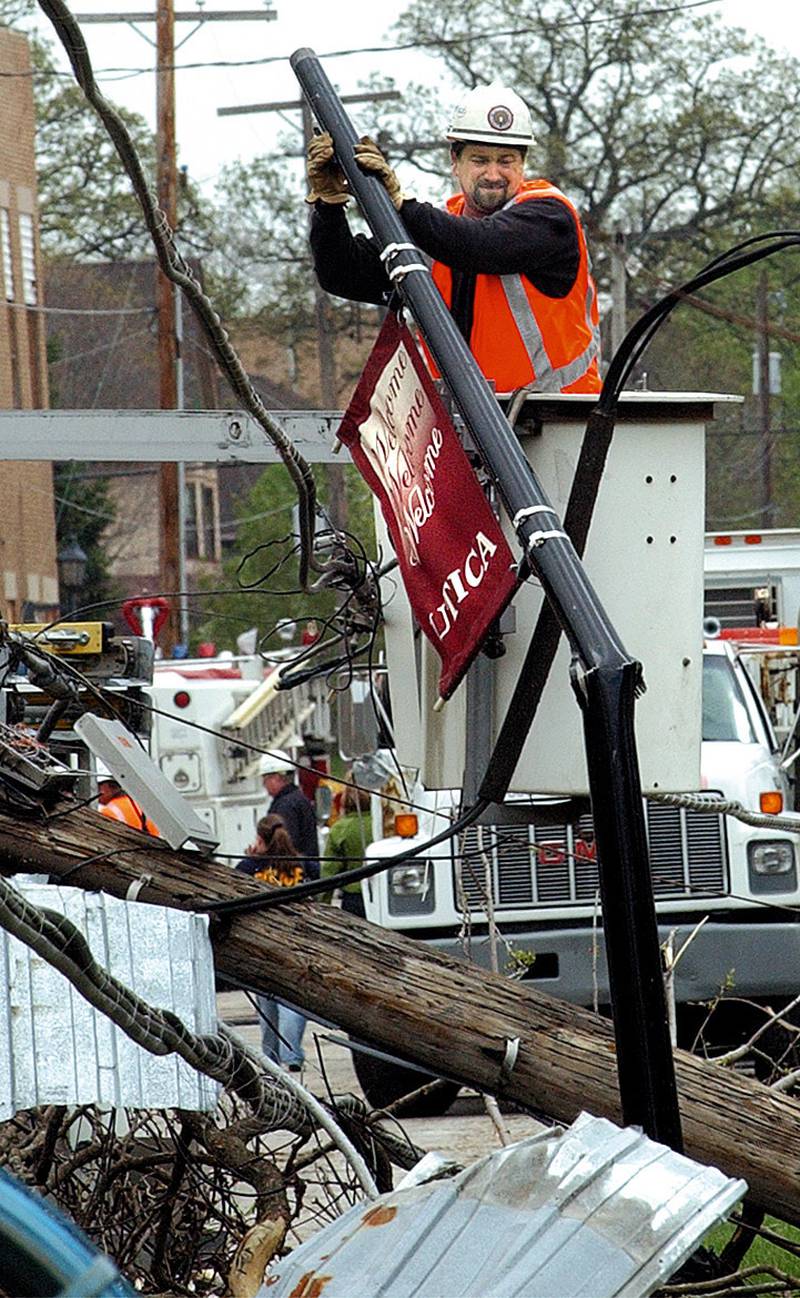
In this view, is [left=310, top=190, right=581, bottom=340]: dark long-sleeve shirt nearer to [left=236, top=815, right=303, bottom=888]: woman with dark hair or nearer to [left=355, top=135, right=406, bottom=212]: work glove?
[left=355, top=135, right=406, bottom=212]: work glove

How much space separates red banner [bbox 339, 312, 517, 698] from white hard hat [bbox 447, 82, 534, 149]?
60 cm

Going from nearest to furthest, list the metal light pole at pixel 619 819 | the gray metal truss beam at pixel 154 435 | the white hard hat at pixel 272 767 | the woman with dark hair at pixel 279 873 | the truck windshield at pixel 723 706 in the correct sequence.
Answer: the metal light pole at pixel 619 819 < the gray metal truss beam at pixel 154 435 < the woman with dark hair at pixel 279 873 < the truck windshield at pixel 723 706 < the white hard hat at pixel 272 767

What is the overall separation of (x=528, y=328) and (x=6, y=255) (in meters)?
24.5

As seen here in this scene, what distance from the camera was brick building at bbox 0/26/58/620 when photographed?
1081 inches

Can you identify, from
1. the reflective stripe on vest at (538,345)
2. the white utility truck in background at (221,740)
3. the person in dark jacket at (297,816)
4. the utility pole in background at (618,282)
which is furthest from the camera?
the white utility truck in background at (221,740)

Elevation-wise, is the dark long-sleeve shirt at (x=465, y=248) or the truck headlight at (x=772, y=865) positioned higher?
the dark long-sleeve shirt at (x=465, y=248)

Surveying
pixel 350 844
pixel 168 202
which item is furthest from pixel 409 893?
pixel 168 202

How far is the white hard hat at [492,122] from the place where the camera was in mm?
5047

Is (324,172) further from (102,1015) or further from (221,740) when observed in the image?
(221,740)

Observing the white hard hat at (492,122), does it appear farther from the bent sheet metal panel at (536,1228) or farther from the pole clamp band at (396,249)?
the bent sheet metal panel at (536,1228)

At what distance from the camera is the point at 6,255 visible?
28.3 metres

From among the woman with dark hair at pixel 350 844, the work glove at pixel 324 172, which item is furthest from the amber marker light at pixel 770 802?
the work glove at pixel 324 172

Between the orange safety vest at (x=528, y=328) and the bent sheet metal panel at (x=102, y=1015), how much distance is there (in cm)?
158

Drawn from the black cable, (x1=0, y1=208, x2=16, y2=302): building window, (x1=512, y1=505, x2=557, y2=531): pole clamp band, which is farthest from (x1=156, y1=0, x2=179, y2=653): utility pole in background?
(x1=512, y1=505, x2=557, y2=531): pole clamp band
